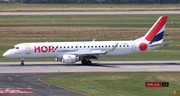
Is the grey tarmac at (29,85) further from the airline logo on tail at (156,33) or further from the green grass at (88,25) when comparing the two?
the green grass at (88,25)

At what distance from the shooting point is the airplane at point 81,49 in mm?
59562

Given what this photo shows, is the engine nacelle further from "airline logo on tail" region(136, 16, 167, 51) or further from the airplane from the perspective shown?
"airline logo on tail" region(136, 16, 167, 51)

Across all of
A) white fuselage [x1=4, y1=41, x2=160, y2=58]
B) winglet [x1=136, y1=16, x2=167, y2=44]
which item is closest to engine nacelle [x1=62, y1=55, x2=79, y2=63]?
white fuselage [x1=4, y1=41, x2=160, y2=58]

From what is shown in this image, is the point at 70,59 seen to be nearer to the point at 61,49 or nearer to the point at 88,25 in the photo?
the point at 61,49

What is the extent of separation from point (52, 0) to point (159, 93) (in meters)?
141

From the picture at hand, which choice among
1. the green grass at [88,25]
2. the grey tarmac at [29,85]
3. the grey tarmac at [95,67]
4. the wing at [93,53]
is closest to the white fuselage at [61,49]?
the wing at [93,53]

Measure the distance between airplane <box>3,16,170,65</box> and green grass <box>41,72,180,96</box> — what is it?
833 centimetres

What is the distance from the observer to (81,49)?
60188 millimetres

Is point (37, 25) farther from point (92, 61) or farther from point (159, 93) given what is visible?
point (159, 93)

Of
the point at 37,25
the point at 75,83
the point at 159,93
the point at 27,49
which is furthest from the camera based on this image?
the point at 37,25

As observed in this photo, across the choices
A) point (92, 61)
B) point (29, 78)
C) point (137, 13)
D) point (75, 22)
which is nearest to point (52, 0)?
point (137, 13)

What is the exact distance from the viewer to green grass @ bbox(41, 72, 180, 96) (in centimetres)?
4078

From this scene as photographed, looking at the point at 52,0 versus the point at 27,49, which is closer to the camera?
the point at 27,49

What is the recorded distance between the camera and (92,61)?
63.8m
